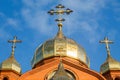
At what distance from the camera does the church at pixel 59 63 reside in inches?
796

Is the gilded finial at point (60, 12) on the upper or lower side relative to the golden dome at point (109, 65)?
upper

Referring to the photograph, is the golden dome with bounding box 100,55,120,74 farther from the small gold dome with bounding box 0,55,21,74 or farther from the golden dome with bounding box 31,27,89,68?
the small gold dome with bounding box 0,55,21,74

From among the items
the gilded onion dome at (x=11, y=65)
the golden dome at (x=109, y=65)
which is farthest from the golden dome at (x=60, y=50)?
the gilded onion dome at (x=11, y=65)

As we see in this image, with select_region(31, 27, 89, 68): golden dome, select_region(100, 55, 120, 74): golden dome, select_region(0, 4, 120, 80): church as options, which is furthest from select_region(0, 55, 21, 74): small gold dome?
select_region(100, 55, 120, 74): golden dome

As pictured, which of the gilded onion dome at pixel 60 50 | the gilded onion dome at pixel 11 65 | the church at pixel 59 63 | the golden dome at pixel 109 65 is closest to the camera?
the church at pixel 59 63

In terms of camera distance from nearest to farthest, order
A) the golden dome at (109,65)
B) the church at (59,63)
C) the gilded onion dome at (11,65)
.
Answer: the church at (59,63)
the gilded onion dome at (11,65)
the golden dome at (109,65)

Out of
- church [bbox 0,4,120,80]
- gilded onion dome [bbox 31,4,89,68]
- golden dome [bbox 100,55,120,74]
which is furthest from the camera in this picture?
gilded onion dome [bbox 31,4,89,68]

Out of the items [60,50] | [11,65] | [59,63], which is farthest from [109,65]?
[11,65]

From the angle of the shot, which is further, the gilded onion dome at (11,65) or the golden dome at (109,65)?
the golden dome at (109,65)

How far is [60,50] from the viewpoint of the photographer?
73.0 feet

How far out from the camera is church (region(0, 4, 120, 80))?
20.2m

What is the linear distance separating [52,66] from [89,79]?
7.02 ft

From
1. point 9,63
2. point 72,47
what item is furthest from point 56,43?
point 9,63

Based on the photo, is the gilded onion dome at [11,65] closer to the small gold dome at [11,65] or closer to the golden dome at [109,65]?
the small gold dome at [11,65]
